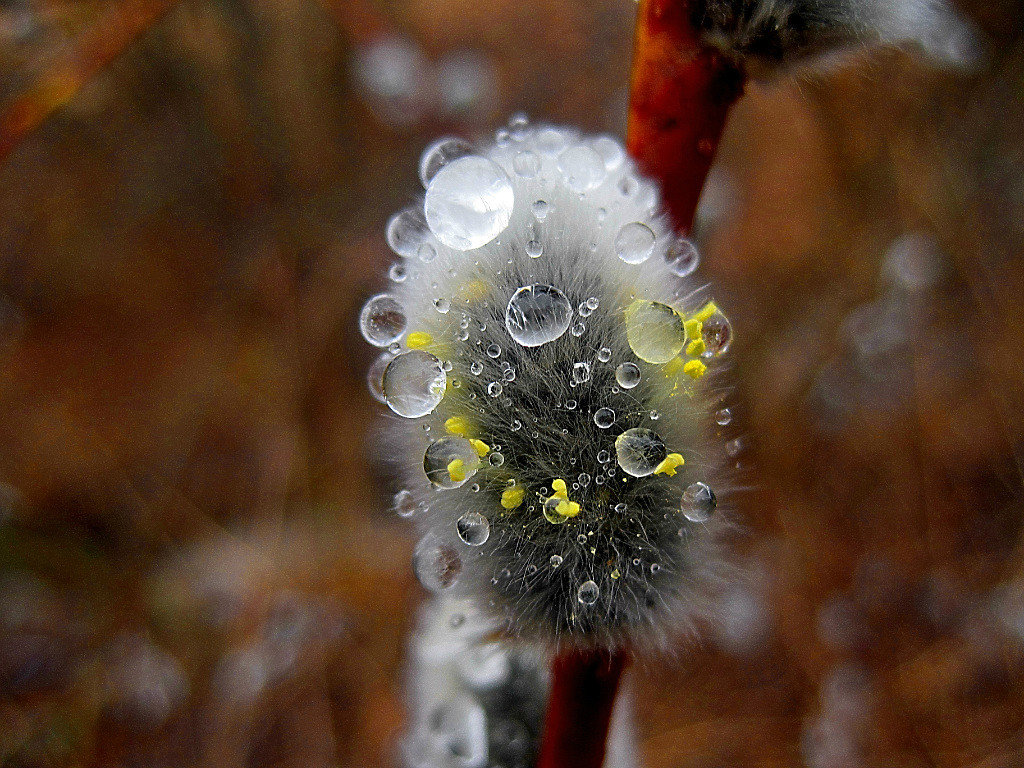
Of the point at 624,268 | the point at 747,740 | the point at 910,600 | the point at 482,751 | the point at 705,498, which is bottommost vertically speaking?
the point at 747,740

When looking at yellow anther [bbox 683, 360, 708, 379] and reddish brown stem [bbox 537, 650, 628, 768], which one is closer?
yellow anther [bbox 683, 360, 708, 379]

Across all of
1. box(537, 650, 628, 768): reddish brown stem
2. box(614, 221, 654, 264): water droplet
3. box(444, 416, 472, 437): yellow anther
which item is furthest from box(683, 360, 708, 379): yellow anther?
box(537, 650, 628, 768): reddish brown stem

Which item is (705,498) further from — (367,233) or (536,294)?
(367,233)

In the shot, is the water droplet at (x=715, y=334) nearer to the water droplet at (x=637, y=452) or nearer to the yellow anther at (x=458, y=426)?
Answer: the water droplet at (x=637, y=452)

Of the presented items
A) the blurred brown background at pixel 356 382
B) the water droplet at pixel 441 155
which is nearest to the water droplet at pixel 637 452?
the water droplet at pixel 441 155

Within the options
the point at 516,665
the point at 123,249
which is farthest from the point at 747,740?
the point at 123,249

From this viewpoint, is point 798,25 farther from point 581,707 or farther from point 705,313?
point 581,707

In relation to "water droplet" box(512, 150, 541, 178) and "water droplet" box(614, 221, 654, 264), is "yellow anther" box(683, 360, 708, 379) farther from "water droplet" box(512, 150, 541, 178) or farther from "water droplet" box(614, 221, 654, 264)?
"water droplet" box(512, 150, 541, 178)
